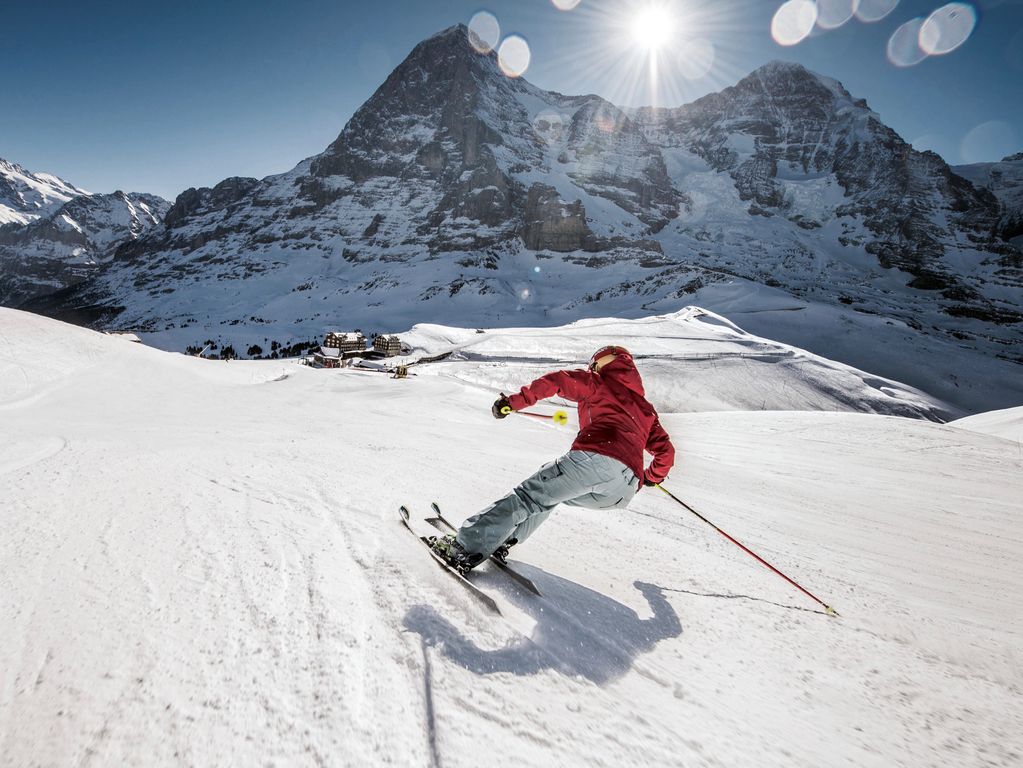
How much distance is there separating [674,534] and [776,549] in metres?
0.87

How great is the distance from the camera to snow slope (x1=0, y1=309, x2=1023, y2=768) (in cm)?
134

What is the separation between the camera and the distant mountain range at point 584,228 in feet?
247

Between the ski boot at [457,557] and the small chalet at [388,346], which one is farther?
the small chalet at [388,346]

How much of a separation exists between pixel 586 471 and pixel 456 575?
3.17 ft

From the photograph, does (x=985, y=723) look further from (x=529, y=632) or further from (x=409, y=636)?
(x=409, y=636)

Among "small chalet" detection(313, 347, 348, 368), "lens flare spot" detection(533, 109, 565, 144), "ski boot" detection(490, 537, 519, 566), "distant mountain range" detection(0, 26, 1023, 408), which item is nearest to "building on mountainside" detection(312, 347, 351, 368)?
"small chalet" detection(313, 347, 348, 368)

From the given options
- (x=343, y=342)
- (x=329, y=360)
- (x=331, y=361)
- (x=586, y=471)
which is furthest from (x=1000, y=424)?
(x=343, y=342)

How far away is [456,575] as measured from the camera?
238 centimetres

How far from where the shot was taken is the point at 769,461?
28.1 feet

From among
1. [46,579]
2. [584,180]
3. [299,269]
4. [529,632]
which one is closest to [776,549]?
[529,632]

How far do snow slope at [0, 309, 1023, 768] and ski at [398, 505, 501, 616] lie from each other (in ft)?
0.27

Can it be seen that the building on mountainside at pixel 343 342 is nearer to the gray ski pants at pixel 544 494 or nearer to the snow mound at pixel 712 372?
the snow mound at pixel 712 372

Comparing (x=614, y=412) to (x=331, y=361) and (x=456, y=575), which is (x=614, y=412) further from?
(x=331, y=361)

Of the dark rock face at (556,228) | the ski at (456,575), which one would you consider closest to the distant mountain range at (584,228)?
the dark rock face at (556,228)
